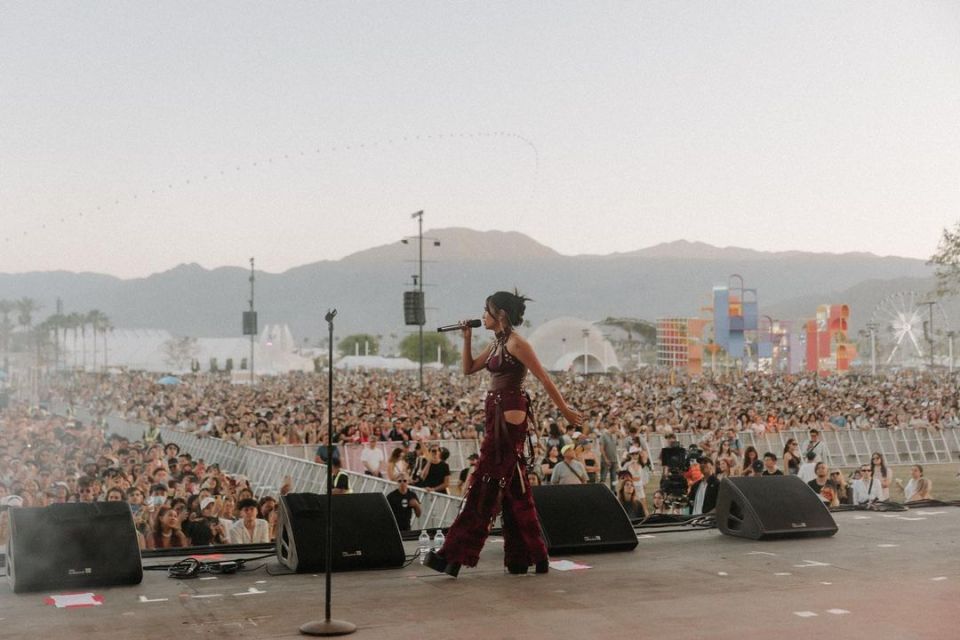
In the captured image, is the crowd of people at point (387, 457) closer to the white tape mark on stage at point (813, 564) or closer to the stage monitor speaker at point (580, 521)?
the stage monitor speaker at point (580, 521)

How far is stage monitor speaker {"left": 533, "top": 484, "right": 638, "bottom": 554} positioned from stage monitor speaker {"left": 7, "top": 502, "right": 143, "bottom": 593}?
234cm

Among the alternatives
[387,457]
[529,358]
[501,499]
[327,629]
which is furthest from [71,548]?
[387,457]

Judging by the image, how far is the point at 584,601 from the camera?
4.94 m

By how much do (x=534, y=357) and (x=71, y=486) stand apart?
229 inches

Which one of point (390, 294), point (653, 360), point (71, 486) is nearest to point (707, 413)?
point (71, 486)

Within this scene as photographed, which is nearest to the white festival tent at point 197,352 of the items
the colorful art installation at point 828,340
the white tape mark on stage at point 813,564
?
the colorful art installation at point 828,340

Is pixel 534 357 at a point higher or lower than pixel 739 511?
higher

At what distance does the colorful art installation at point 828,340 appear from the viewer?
284 ft

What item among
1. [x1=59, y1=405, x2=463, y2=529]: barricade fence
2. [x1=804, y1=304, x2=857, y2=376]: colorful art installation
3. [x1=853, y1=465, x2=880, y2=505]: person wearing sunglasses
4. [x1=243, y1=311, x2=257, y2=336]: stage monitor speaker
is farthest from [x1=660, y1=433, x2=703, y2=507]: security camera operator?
[x1=804, y1=304, x2=857, y2=376]: colorful art installation

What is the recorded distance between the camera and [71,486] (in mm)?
9602

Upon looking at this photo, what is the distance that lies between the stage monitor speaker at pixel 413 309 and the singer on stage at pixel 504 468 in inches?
509

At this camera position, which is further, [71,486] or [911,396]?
[911,396]

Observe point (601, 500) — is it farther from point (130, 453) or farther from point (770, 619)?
point (130, 453)

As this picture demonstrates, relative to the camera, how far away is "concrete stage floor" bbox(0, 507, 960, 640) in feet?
14.2
